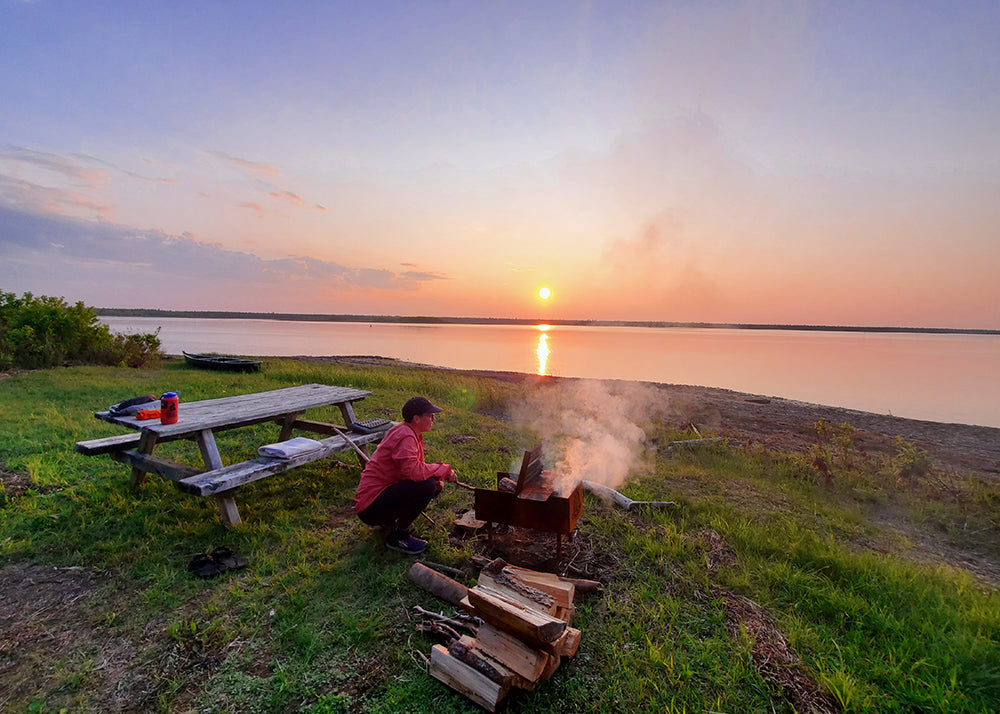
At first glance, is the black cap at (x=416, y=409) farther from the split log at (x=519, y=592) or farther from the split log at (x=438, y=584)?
the split log at (x=519, y=592)

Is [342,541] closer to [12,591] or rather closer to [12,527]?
[12,591]

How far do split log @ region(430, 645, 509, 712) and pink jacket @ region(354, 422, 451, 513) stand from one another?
5.42 ft

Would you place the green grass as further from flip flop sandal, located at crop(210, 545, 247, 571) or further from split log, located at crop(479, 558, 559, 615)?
split log, located at crop(479, 558, 559, 615)

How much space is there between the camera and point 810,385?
25.4 metres

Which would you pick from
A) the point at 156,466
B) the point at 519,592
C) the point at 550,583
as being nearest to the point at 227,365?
the point at 156,466

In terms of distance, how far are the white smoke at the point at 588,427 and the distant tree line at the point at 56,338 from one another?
13993 millimetres

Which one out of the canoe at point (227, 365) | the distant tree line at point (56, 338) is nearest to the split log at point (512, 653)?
the canoe at point (227, 365)

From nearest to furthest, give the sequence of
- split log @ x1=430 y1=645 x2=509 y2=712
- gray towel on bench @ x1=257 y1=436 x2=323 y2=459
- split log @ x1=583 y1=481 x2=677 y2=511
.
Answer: split log @ x1=430 y1=645 x2=509 y2=712
gray towel on bench @ x1=257 y1=436 x2=323 y2=459
split log @ x1=583 y1=481 x2=677 y2=511

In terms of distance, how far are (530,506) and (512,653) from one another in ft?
4.68

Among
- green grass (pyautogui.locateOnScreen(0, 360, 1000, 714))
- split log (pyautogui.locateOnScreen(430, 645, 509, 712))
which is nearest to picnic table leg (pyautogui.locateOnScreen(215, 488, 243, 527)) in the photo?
green grass (pyautogui.locateOnScreen(0, 360, 1000, 714))

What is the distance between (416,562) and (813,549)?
4.06 meters

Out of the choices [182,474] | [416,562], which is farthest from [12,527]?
[416,562]

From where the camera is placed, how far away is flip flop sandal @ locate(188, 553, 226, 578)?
4152 mm

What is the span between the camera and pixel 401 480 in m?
4.54
